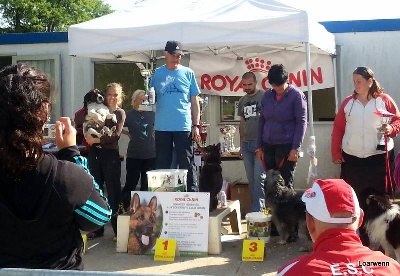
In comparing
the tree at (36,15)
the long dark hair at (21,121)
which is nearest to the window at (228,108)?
the long dark hair at (21,121)

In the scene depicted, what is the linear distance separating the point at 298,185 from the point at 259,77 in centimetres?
186

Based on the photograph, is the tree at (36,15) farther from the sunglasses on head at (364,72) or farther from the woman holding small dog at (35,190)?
Result: the woman holding small dog at (35,190)

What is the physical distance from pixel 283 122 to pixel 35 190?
4074 mm

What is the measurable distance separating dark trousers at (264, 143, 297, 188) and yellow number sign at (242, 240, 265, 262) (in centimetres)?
81

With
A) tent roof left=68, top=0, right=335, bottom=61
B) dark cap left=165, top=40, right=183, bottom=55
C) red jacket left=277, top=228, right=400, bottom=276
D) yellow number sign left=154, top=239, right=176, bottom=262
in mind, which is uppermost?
tent roof left=68, top=0, right=335, bottom=61

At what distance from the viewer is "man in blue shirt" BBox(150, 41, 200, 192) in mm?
6016

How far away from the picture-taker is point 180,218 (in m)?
5.45

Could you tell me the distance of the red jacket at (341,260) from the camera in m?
Answer: 1.88

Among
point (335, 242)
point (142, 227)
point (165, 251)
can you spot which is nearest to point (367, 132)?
point (165, 251)

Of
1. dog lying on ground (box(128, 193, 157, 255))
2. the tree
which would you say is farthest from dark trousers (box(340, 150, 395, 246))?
the tree

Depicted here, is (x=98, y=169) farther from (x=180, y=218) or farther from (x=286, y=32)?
(x=286, y=32)

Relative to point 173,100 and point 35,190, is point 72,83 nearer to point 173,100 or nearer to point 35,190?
point 173,100

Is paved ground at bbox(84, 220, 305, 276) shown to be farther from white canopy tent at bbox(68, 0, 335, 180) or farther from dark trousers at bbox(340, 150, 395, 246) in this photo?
white canopy tent at bbox(68, 0, 335, 180)

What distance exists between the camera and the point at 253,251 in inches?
205
